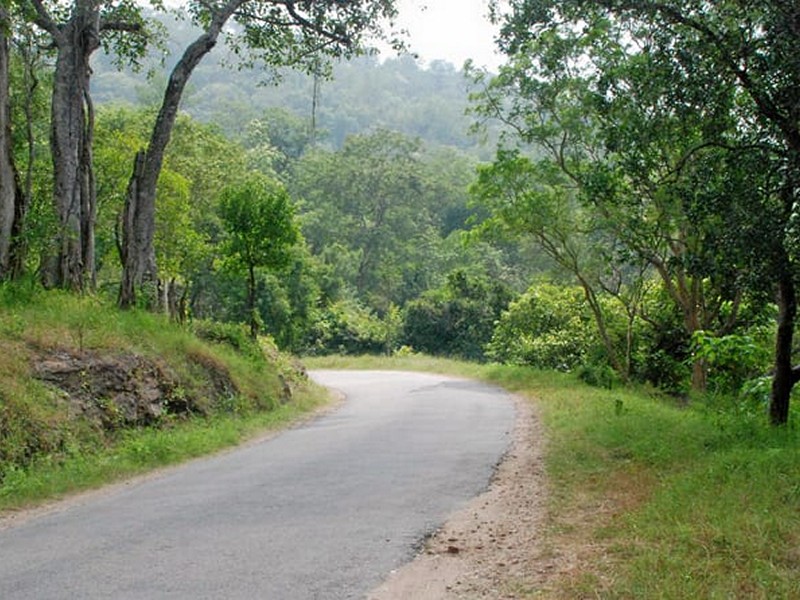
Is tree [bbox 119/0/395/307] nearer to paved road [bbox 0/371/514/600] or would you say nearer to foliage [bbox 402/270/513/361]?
paved road [bbox 0/371/514/600]

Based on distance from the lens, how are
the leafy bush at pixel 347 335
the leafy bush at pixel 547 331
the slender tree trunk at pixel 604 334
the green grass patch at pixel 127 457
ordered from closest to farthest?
the green grass patch at pixel 127 457, the slender tree trunk at pixel 604 334, the leafy bush at pixel 547 331, the leafy bush at pixel 347 335

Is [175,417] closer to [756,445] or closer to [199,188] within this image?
[756,445]

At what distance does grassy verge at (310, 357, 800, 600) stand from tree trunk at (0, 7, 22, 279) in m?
10.5

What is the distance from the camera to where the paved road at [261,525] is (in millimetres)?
5328

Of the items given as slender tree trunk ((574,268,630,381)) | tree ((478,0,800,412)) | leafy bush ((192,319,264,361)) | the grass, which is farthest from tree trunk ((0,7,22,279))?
slender tree trunk ((574,268,630,381))

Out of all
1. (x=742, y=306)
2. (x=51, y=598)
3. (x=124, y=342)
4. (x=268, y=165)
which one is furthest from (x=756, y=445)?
(x=268, y=165)

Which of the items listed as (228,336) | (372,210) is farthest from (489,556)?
(372,210)

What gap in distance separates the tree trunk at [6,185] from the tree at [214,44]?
2.32 m

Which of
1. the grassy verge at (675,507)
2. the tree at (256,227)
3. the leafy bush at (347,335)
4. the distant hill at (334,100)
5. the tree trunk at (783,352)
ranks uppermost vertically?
the distant hill at (334,100)

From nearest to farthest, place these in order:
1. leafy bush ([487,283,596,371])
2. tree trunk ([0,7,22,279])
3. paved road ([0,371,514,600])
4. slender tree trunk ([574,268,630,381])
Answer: paved road ([0,371,514,600]), tree trunk ([0,7,22,279]), slender tree trunk ([574,268,630,381]), leafy bush ([487,283,596,371])

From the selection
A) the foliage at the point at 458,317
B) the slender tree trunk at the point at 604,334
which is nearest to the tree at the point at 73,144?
the slender tree trunk at the point at 604,334

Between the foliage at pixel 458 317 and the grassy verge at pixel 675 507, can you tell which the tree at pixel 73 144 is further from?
the foliage at pixel 458 317

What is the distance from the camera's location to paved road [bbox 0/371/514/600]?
5328 millimetres

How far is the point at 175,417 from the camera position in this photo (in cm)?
1295
